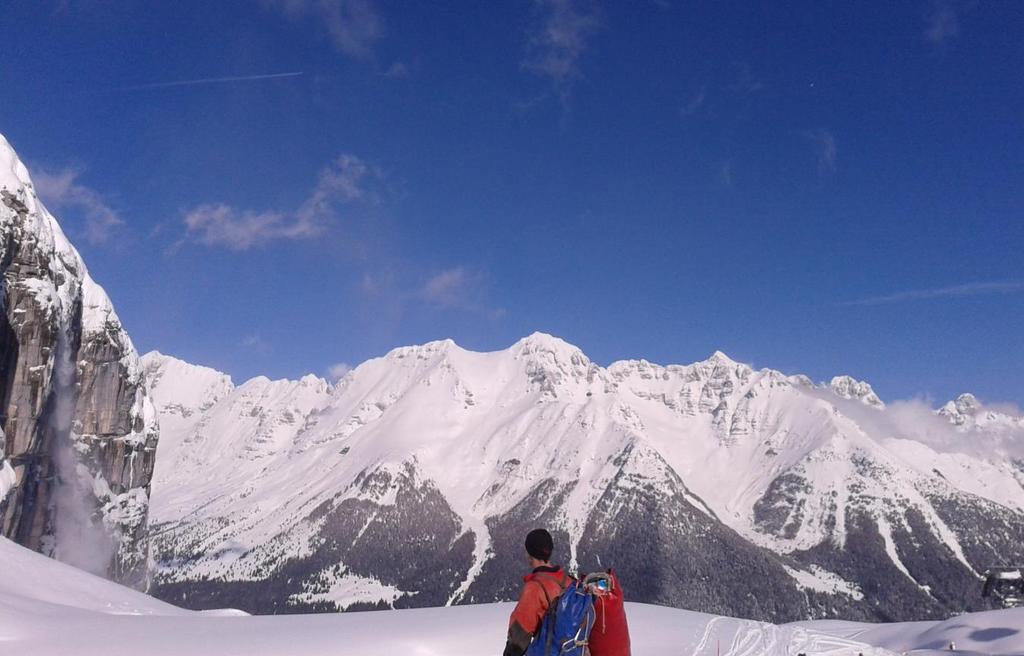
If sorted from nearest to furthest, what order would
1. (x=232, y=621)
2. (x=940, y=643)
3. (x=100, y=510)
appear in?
(x=232, y=621), (x=940, y=643), (x=100, y=510)

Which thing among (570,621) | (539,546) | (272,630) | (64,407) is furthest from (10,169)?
(570,621)

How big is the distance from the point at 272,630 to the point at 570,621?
43.4ft

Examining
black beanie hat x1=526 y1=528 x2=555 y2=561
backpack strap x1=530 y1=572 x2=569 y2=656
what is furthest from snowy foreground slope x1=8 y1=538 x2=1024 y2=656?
backpack strap x1=530 y1=572 x2=569 y2=656

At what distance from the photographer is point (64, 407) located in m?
72.6

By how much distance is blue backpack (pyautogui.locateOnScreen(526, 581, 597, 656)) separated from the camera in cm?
859

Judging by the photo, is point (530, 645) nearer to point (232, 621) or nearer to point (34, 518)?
point (232, 621)

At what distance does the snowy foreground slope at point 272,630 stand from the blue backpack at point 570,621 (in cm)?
1017

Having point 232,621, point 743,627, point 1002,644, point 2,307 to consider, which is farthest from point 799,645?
point 2,307

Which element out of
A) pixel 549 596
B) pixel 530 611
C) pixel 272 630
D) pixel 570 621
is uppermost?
pixel 549 596

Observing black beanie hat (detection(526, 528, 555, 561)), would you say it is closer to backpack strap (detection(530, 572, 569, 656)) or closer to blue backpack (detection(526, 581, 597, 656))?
backpack strap (detection(530, 572, 569, 656))

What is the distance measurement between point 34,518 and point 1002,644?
7009 centimetres

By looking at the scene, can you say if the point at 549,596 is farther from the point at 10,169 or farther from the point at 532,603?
the point at 10,169

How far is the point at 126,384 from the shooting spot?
267 feet

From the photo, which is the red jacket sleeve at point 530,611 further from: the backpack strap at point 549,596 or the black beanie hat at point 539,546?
the black beanie hat at point 539,546
